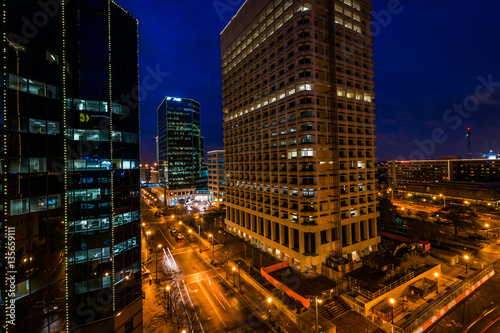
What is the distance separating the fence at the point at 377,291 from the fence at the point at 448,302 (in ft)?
12.9

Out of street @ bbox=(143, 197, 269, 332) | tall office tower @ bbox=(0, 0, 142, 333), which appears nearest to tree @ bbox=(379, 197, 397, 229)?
street @ bbox=(143, 197, 269, 332)

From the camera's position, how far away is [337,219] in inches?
1516

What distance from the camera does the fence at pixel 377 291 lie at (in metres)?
28.4

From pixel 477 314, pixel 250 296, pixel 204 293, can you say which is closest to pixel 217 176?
pixel 204 293

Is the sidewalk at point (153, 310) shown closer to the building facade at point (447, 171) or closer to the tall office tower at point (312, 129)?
the tall office tower at point (312, 129)

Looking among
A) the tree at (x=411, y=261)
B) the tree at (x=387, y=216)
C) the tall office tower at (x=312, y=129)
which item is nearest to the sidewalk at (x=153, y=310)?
the tall office tower at (x=312, y=129)

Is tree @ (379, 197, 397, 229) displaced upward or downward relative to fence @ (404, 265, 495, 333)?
upward

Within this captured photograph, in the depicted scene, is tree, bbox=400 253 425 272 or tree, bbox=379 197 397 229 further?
tree, bbox=379 197 397 229

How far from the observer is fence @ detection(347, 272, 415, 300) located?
93.3 ft

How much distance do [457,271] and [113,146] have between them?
56149mm

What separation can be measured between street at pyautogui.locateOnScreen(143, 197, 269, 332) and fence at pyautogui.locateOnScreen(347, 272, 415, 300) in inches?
529

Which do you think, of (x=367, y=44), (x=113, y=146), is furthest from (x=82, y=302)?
(x=367, y=44)

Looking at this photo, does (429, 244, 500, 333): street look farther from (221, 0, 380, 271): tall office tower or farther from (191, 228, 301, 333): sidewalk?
(191, 228, 301, 333): sidewalk

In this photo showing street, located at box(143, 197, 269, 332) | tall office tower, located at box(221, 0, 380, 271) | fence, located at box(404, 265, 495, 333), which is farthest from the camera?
tall office tower, located at box(221, 0, 380, 271)
